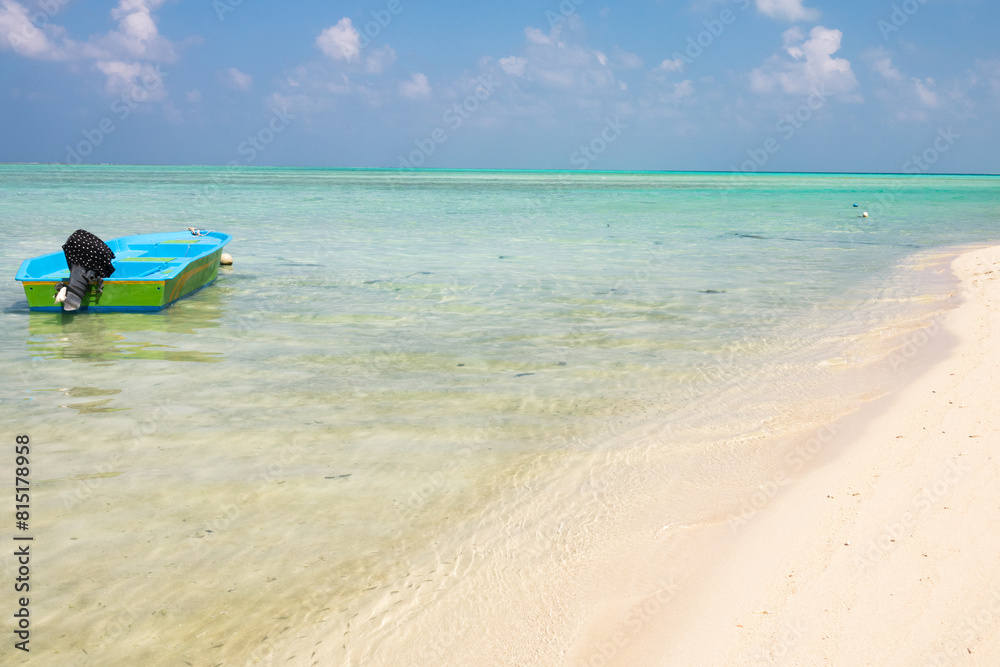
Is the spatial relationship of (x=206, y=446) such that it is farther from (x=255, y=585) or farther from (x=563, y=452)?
(x=563, y=452)

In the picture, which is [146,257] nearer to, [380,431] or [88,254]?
[88,254]

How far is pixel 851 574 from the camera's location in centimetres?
Result: 318

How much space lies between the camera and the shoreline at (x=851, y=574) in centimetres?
275

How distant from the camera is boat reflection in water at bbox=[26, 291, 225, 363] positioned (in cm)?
773

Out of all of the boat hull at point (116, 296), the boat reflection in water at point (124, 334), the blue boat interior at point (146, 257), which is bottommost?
the boat reflection in water at point (124, 334)

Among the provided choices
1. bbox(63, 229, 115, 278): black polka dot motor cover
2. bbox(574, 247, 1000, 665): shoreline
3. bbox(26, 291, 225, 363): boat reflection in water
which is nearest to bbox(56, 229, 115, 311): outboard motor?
bbox(63, 229, 115, 278): black polka dot motor cover

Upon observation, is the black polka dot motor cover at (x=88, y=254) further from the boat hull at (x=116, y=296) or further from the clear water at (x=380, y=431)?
the clear water at (x=380, y=431)

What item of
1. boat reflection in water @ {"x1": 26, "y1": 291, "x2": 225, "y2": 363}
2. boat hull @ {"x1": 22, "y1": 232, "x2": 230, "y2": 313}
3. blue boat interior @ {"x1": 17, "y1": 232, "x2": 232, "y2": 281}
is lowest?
boat reflection in water @ {"x1": 26, "y1": 291, "x2": 225, "y2": 363}

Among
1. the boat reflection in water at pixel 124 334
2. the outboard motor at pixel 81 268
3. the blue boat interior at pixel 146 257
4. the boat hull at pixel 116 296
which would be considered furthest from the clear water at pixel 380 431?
the blue boat interior at pixel 146 257

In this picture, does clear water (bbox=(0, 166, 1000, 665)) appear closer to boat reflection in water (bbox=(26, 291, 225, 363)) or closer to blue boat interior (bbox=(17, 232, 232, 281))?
boat reflection in water (bbox=(26, 291, 225, 363))

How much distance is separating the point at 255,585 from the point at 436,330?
5455 mm

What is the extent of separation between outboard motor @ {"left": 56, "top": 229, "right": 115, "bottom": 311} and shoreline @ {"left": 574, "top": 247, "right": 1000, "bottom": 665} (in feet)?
28.3

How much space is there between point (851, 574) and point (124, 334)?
8.13 metres

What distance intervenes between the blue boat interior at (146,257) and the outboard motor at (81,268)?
172 millimetres
